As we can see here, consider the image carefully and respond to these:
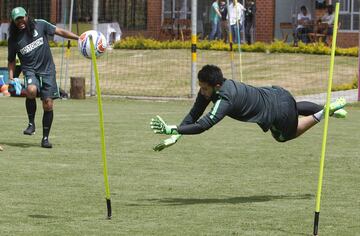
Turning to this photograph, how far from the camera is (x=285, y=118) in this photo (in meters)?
11.4

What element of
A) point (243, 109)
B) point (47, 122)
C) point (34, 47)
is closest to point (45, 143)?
point (47, 122)

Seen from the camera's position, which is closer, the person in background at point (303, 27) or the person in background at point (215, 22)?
the person in background at point (215, 22)

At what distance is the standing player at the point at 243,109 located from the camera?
10648 mm

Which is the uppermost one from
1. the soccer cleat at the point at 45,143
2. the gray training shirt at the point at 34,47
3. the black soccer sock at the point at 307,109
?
the gray training shirt at the point at 34,47

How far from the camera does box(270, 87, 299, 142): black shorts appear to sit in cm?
1137

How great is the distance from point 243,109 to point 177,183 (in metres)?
1.72

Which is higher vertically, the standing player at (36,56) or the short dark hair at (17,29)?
the short dark hair at (17,29)

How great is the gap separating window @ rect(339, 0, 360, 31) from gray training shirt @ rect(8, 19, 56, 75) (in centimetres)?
2692

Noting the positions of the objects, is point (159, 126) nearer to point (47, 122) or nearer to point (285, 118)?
point (285, 118)

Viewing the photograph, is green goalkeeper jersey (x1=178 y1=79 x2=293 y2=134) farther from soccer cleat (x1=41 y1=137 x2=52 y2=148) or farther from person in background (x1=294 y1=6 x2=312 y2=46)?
person in background (x1=294 y1=6 x2=312 y2=46)

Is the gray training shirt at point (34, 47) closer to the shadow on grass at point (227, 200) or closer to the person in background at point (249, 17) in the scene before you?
the shadow on grass at point (227, 200)

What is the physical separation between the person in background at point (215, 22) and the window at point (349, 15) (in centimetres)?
479

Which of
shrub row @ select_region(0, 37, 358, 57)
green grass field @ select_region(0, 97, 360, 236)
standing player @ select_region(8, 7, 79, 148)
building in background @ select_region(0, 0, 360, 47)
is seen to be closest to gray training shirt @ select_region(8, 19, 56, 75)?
standing player @ select_region(8, 7, 79, 148)

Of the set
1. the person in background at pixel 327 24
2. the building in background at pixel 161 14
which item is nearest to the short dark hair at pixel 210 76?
the person in background at pixel 327 24
